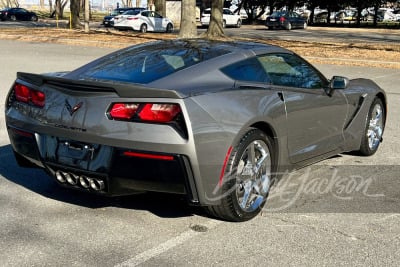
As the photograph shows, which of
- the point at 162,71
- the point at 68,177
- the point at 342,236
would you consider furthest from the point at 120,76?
the point at 342,236

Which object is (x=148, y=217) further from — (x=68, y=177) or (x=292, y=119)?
(x=292, y=119)

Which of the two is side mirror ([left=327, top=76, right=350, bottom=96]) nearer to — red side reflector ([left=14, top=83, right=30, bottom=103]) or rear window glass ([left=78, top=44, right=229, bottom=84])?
rear window glass ([left=78, top=44, right=229, bottom=84])

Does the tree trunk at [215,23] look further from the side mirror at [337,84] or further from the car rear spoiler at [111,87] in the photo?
the car rear spoiler at [111,87]

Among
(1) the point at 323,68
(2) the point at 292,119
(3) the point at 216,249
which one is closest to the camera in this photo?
(3) the point at 216,249

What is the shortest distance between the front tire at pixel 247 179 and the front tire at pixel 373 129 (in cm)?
→ 213

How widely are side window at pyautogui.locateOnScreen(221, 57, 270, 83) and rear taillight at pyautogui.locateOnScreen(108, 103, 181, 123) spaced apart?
34.2 inches

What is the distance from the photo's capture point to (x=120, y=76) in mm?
4473

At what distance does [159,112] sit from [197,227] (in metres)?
1.01

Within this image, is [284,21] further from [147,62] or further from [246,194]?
[246,194]

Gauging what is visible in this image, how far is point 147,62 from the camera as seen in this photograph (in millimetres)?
4703

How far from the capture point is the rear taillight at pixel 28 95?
4.27 meters

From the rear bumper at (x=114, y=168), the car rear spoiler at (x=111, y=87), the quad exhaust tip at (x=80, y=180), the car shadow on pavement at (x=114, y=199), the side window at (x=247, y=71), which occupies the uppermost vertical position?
the side window at (x=247, y=71)

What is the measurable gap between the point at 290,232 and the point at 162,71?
166 centimetres

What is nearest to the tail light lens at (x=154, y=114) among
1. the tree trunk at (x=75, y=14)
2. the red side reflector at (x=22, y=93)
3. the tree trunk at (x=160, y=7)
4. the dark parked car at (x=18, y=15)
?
the red side reflector at (x=22, y=93)
